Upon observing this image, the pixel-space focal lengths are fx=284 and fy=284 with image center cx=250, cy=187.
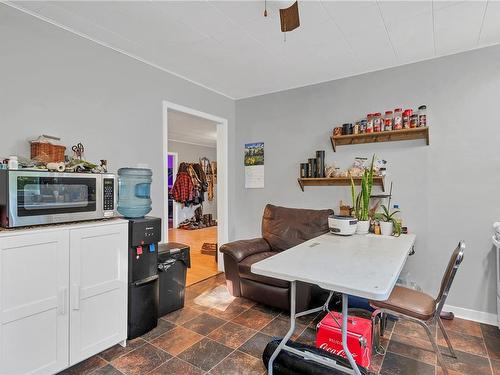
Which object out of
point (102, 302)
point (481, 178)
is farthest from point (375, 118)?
point (102, 302)

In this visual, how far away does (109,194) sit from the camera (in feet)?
7.09

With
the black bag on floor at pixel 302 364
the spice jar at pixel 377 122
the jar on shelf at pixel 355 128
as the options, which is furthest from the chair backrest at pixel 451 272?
the jar on shelf at pixel 355 128

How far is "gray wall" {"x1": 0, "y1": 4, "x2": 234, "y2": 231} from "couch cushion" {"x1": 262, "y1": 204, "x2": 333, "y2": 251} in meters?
1.29

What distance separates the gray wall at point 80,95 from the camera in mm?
2045

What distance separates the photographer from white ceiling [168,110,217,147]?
15.9ft

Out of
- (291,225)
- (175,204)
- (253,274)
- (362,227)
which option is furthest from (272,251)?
(175,204)

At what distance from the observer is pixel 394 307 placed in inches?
73.8

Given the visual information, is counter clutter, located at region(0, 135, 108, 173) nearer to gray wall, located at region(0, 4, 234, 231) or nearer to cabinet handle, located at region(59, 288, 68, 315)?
gray wall, located at region(0, 4, 234, 231)

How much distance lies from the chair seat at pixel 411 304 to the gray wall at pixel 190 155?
20.8ft

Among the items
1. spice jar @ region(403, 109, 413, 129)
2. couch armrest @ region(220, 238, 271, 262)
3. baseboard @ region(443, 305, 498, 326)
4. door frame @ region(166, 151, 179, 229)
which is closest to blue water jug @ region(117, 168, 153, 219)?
couch armrest @ region(220, 238, 271, 262)

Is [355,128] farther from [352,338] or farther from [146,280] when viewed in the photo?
[146,280]

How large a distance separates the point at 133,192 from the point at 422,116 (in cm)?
286

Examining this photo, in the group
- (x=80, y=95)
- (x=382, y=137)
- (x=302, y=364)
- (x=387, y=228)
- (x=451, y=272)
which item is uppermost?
(x=80, y=95)

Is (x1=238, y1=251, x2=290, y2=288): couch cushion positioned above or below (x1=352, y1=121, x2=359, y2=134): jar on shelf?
below
